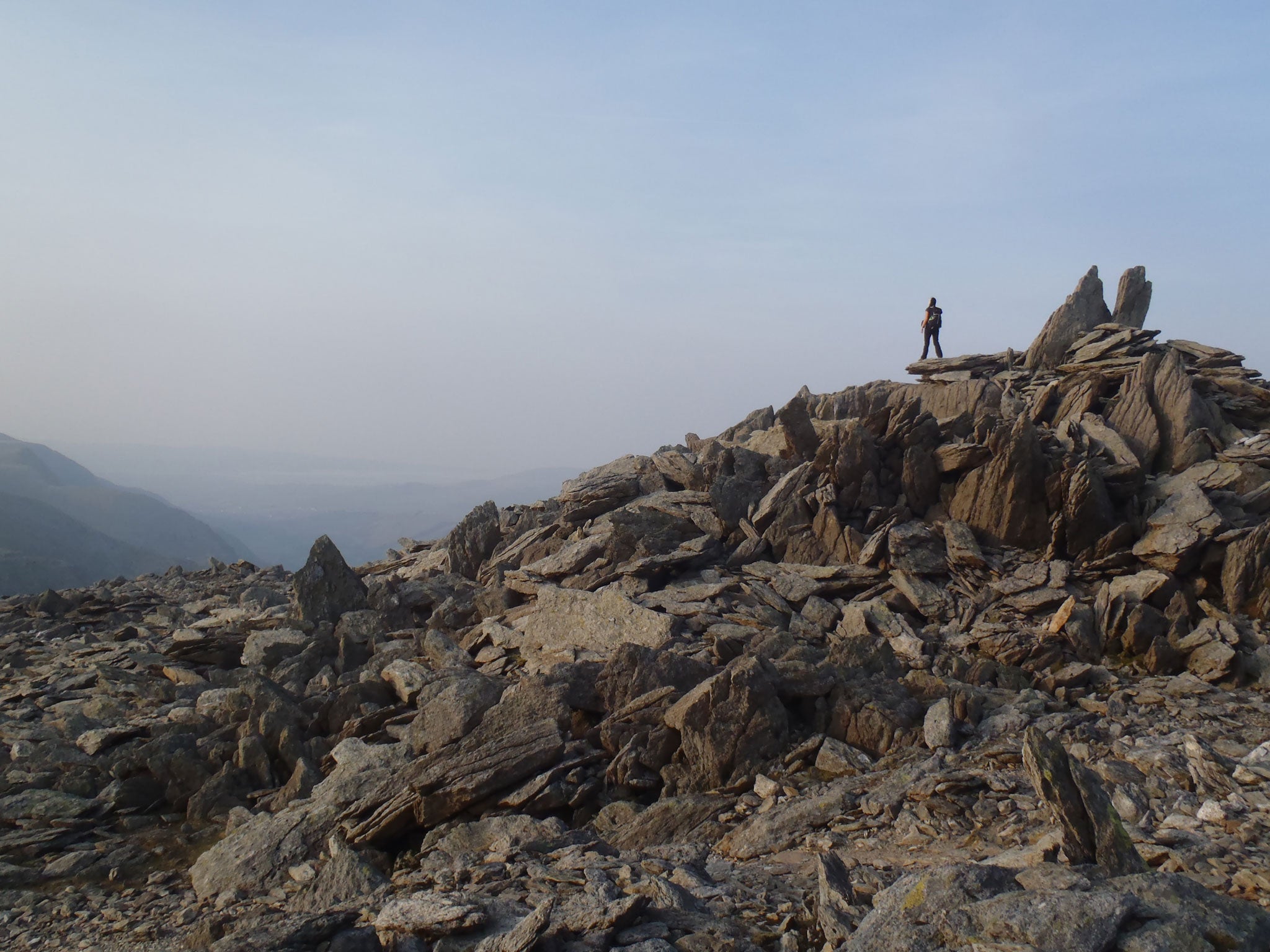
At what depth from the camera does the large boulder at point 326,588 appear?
26266 millimetres

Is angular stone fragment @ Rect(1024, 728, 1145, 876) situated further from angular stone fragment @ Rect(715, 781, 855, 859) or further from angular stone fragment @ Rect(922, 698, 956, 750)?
angular stone fragment @ Rect(922, 698, 956, 750)

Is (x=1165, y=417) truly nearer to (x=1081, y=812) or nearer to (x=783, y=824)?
(x=783, y=824)

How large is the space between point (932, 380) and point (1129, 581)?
1779cm

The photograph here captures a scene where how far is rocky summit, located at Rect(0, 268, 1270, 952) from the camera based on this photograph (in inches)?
358

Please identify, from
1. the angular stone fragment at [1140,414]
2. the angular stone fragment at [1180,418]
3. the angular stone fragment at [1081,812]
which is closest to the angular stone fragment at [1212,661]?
the angular stone fragment at [1140,414]

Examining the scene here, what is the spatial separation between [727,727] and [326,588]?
16.6 m

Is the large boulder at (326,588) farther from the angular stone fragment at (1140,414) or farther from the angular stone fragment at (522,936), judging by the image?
the angular stone fragment at (1140,414)

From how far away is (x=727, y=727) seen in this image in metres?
15.1

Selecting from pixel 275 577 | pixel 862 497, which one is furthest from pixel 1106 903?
pixel 275 577

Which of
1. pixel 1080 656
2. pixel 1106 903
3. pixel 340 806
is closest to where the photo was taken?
pixel 1106 903

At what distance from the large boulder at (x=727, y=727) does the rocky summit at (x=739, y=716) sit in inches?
2.5

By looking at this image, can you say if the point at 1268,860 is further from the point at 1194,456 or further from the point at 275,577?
the point at 275,577

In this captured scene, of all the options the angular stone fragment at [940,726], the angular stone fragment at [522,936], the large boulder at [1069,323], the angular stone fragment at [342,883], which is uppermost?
the large boulder at [1069,323]

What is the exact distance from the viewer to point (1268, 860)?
9383 mm
